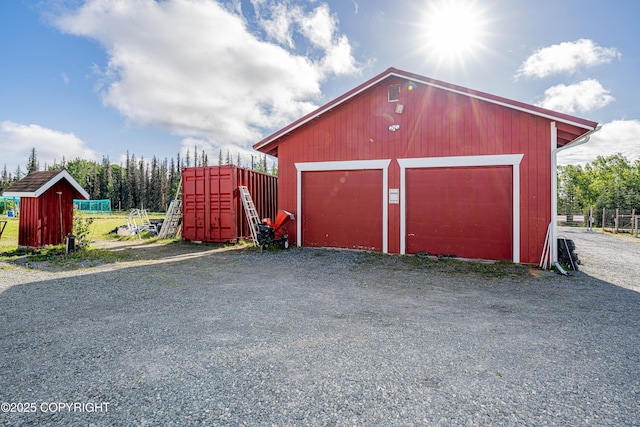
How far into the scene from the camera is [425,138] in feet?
28.3

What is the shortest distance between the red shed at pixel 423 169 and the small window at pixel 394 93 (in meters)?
0.03

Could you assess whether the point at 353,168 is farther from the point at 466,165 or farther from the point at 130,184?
the point at 130,184

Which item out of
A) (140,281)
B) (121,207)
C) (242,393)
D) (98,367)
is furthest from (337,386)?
(121,207)

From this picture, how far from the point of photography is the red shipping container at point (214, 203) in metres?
11.0

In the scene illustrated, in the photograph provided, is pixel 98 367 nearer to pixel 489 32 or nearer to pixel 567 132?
pixel 567 132

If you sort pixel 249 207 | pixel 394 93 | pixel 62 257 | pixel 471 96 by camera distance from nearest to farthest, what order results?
pixel 471 96
pixel 62 257
pixel 394 93
pixel 249 207

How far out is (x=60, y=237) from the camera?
9.87 m

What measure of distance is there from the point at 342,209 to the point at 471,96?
4.64 meters


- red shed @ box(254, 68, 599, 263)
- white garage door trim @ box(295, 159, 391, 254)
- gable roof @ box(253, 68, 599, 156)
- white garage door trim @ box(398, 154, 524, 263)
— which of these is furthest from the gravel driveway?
white garage door trim @ box(295, 159, 391, 254)

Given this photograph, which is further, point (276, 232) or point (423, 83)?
point (276, 232)

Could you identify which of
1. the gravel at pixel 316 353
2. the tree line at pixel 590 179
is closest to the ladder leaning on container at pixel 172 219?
the gravel at pixel 316 353

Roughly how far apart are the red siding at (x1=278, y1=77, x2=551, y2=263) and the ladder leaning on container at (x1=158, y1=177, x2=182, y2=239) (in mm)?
5039

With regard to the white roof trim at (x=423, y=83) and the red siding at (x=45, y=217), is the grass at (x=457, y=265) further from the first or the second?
the red siding at (x=45, y=217)

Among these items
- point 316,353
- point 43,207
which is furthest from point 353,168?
point 43,207
